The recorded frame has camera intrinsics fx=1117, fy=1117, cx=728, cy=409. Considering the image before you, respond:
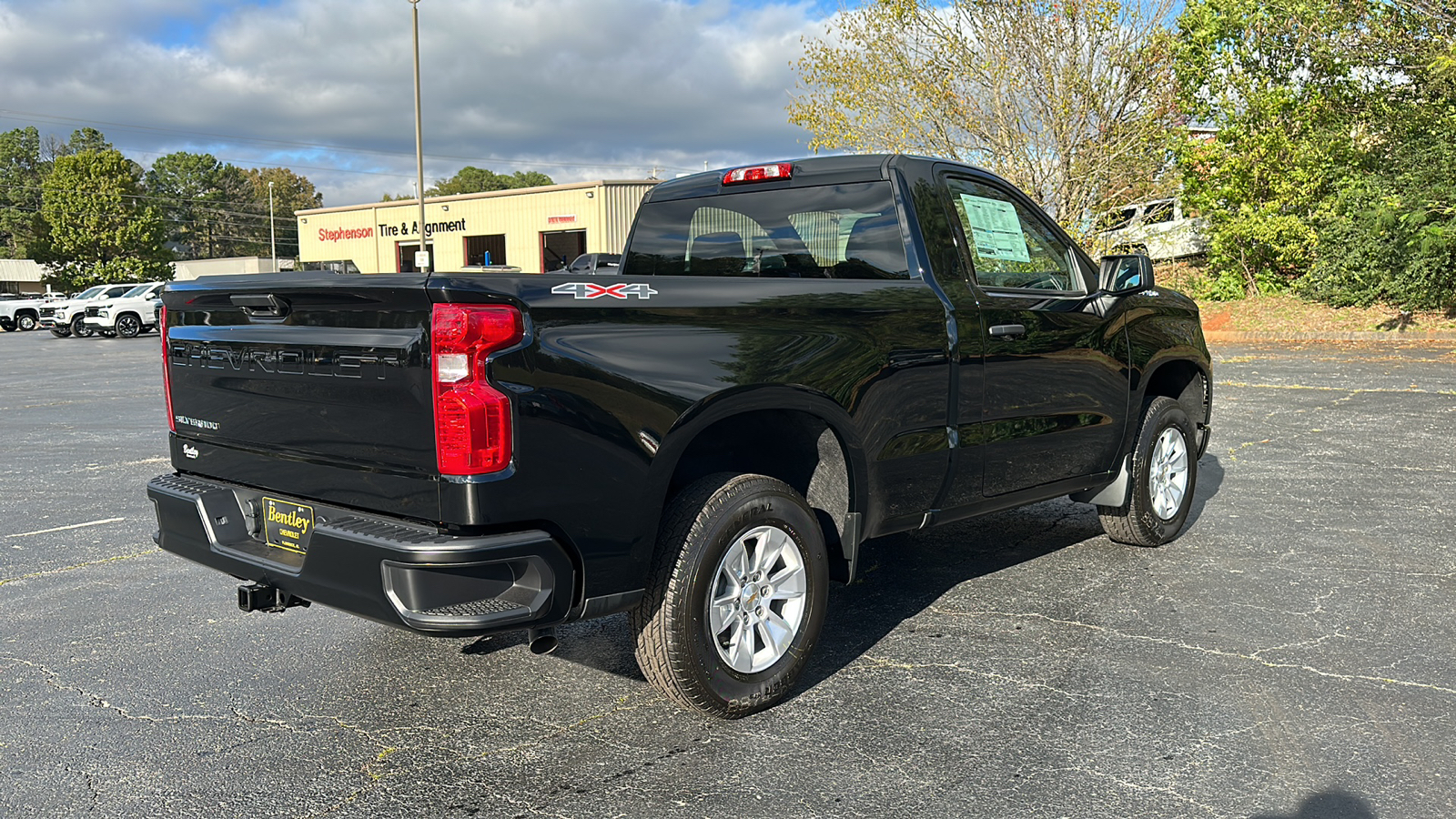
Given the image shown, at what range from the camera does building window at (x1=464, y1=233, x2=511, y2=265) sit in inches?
2178

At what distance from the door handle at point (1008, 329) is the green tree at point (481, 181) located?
122868 millimetres

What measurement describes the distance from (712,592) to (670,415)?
0.62 m

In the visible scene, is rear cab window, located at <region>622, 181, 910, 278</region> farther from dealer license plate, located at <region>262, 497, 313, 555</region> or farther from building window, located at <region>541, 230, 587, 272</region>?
building window, located at <region>541, 230, 587, 272</region>

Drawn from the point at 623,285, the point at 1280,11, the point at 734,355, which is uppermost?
the point at 1280,11

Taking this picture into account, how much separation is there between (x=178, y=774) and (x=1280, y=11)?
22570mm

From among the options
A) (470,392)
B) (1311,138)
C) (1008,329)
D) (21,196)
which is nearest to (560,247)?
(1311,138)

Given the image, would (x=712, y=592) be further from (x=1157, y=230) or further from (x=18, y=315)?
(x=18, y=315)

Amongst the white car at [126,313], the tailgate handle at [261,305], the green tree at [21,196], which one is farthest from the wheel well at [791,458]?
the green tree at [21,196]

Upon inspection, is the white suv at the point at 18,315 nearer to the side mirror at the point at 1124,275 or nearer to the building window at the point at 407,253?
the building window at the point at 407,253

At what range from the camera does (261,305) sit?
355 centimetres

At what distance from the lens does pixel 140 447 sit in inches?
391

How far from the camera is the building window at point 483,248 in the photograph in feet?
Result: 181

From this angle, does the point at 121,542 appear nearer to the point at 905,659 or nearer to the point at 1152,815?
the point at 905,659

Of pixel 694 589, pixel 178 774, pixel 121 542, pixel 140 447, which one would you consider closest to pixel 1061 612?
pixel 694 589
